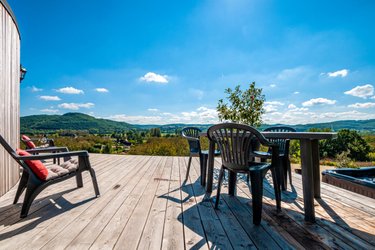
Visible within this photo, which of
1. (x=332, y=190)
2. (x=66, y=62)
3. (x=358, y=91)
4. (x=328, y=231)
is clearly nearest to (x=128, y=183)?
(x=328, y=231)

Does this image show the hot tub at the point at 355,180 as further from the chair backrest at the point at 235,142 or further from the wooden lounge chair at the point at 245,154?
the chair backrest at the point at 235,142

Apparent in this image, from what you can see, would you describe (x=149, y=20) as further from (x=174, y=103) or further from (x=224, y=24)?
(x=174, y=103)

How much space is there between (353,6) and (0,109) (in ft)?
Result: 25.6

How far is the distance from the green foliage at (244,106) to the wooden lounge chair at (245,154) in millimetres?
3500

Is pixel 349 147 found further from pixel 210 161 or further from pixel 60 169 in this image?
pixel 60 169

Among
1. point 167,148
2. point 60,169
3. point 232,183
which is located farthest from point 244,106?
point 60,169

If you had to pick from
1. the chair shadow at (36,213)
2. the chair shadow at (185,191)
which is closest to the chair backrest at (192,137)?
the chair shadow at (185,191)

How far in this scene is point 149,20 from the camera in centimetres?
614

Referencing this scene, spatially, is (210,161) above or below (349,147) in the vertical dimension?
above

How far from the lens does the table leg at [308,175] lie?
1.61m

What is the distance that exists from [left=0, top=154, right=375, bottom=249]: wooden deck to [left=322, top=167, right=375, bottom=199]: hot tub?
0.79ft

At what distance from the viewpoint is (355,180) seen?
2.59 metres

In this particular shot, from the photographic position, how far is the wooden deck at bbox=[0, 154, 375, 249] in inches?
50.7

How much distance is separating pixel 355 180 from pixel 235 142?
2.21 metres
